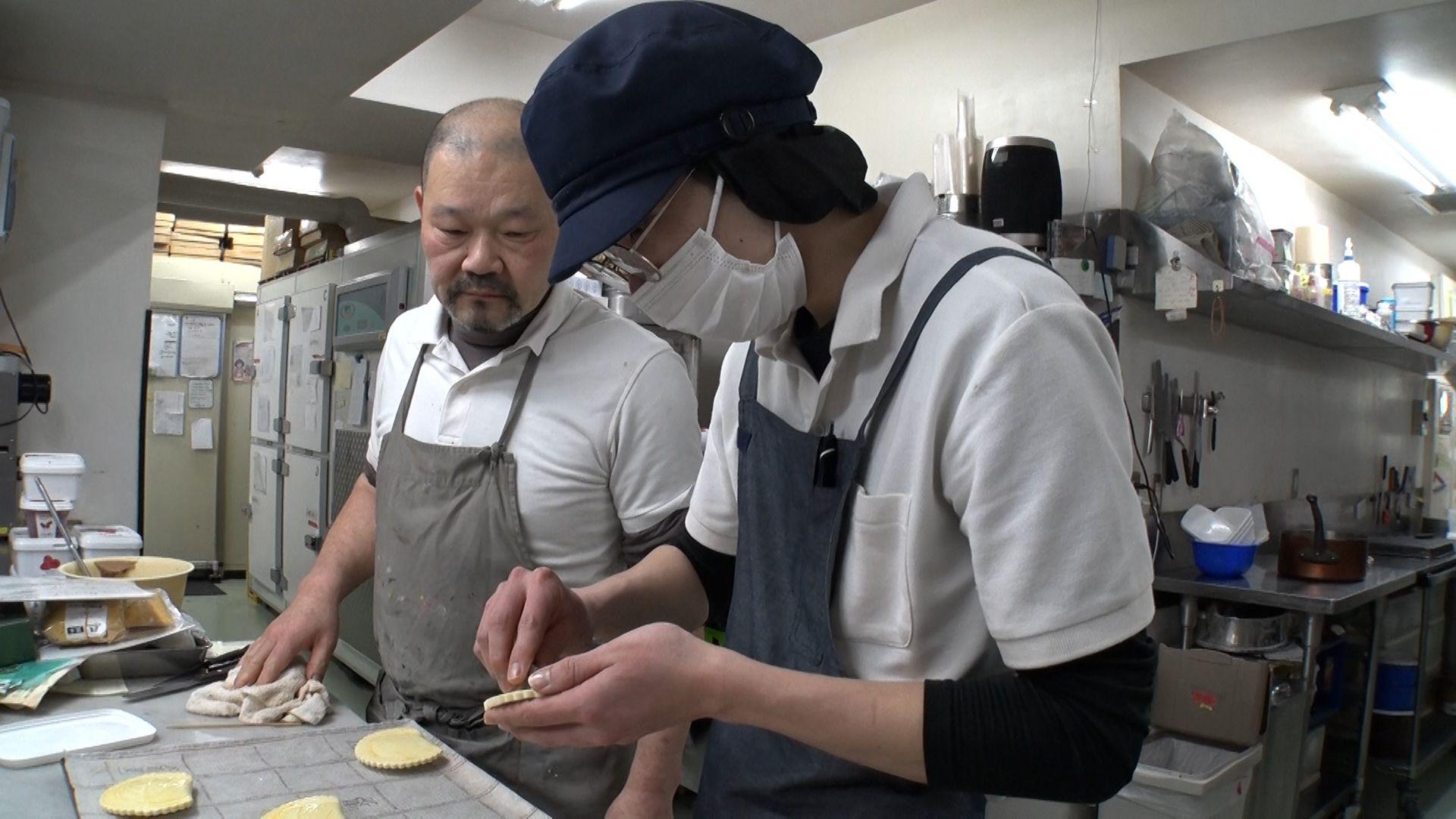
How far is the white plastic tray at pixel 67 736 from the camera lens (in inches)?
47.6

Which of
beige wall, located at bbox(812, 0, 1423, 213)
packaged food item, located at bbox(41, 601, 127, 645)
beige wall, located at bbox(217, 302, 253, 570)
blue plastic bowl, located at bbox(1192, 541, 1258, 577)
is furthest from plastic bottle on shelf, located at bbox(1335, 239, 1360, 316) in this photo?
beige wall, located at bbox(217, 302, 253, 570)

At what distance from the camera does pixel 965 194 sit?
3361 mm

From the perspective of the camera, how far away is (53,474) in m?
2.65

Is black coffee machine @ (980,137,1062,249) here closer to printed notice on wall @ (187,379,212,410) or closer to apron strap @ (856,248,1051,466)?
apron strap @ (856,248,1051,466)

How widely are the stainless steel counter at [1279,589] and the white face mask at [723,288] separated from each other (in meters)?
2.35

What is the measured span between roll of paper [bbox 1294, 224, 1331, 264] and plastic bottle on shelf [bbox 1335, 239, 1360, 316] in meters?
0.16

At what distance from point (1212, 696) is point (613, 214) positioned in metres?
2.66

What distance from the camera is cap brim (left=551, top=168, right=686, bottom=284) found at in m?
0.89

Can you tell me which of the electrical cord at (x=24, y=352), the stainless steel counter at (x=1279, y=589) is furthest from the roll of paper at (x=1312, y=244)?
the electrical cord at (x=24, y=352)

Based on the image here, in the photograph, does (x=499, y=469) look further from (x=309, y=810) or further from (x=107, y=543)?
(x=107, y=543)

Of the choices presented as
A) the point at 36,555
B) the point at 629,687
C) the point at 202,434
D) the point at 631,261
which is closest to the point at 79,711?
the point at 629,687

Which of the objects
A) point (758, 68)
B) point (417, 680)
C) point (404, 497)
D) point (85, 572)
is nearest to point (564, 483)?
point (404, 497)

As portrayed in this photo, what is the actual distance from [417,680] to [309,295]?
440 cm

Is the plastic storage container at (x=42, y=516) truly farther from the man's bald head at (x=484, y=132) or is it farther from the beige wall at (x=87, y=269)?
the man's bald head at (x=484, y=132)
